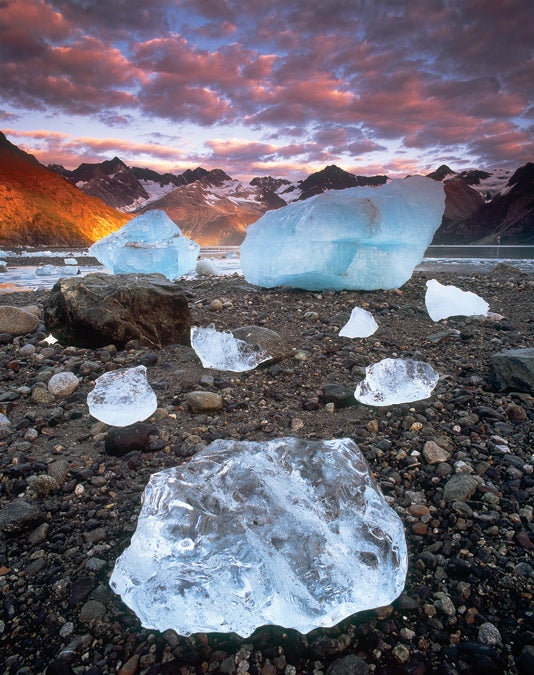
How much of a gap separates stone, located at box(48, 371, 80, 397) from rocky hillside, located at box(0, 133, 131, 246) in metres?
76.2

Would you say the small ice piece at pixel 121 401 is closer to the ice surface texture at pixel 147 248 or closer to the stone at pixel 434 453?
the stone at pixel 434 453

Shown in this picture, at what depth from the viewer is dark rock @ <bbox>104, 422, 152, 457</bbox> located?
226cm

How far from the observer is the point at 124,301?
405cm

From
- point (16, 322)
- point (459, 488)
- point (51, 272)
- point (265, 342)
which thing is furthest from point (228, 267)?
point (459, 488)

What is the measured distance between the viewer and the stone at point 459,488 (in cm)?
185

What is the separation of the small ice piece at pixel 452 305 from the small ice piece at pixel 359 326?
1076 mm

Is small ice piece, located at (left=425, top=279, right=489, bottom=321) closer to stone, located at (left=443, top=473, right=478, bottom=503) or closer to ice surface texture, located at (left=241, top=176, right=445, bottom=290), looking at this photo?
ice surface texture, located at (left=241, top=176, right=445, bottom=290)

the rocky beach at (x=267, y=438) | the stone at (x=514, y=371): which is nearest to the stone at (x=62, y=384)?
the rocky beach at (x=267, y=438)

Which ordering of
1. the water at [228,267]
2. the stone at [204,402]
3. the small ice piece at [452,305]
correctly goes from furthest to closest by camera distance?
1. the water at [228,267]
2. the small ice piece at [452,305]
3. the stone at [204,402]

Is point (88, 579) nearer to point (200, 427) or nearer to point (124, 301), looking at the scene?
point (200, 427)

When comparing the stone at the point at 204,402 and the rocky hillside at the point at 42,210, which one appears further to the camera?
the rocky hillside at the point at 42,210

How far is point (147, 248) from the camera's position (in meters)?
Answer: 9.95

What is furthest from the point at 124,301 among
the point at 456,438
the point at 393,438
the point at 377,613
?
the point at 377,613

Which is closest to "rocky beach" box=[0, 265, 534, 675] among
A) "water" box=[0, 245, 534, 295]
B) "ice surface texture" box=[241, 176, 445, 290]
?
"ice surface texture" box=[241, 176, 445, 290]
